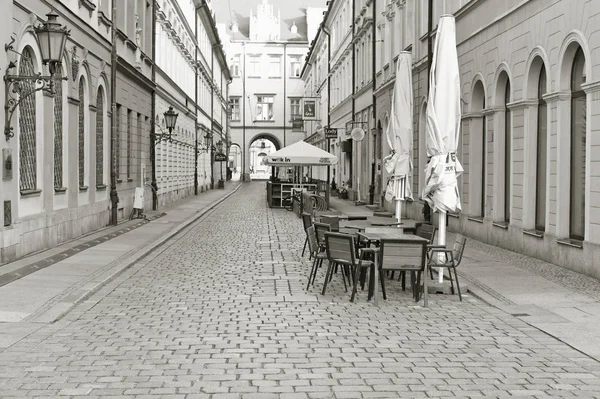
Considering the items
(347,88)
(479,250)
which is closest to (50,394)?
(479,250)

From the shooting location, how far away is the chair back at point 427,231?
12366 millimetres

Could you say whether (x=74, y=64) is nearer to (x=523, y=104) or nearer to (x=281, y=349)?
(x=523, y=104)

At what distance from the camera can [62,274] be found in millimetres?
12461

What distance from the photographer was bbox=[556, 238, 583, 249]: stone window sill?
43.0 feet

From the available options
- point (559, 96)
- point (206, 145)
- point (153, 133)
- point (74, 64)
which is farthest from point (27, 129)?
point (206, 145)

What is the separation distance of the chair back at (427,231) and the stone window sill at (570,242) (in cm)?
240

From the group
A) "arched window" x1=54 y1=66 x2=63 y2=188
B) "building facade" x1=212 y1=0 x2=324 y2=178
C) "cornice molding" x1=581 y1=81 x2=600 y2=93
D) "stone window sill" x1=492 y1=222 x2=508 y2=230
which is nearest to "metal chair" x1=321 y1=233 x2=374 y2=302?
"cornice molding" x1=581 y1=81 x2=600 y2=93

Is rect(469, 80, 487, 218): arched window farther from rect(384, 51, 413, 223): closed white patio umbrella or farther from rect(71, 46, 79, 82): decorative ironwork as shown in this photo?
rect(71, 46, 79, 82): decorative ironwork

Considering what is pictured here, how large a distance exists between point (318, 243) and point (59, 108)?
7.81m

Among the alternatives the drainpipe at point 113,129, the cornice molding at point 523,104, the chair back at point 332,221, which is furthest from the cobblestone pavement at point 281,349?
the drainpipe at point 113,129

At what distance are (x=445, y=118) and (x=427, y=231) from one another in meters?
1.92

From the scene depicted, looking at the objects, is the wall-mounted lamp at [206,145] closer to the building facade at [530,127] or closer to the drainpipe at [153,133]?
the drainpipe at [153,133]

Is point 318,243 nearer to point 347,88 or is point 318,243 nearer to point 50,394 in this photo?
point 50,394

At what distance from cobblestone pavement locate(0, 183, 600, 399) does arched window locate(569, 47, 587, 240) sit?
145 inches
